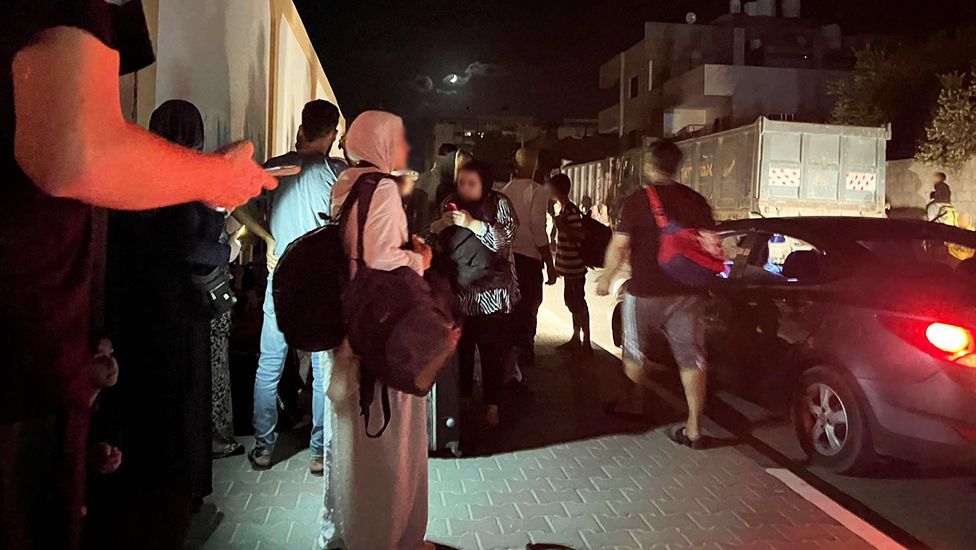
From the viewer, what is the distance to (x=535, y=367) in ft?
26.9

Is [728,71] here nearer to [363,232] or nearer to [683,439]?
[683,439]

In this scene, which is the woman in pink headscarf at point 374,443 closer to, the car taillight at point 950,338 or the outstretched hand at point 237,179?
the outstretched hand at point 237,179

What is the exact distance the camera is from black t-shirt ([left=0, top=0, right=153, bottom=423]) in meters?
1.32

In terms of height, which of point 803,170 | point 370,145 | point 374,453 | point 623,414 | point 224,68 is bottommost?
point 623,414

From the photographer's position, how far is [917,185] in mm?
21453

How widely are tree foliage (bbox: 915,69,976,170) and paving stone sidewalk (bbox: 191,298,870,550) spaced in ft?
66.9

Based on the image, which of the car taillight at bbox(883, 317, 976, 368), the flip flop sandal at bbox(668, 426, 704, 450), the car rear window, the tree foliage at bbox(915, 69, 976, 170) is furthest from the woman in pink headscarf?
the tree foliage at bbox(915, 69, 976, 170)

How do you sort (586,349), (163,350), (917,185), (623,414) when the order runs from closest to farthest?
1. (163,350)
2. (623,414)
3. (586,349)
4. (917,185)

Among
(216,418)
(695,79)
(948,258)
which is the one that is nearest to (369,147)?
(216,418)

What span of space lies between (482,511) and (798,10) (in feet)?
159

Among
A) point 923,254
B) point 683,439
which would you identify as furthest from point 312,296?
point 923,254

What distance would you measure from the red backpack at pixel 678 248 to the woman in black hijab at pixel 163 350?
2.89 metres

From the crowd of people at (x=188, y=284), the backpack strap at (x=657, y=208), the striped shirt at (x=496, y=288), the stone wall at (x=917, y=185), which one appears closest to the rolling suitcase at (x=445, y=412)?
the striped shirt at (x=496, y=288)

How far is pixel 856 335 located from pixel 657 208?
1487 mm
